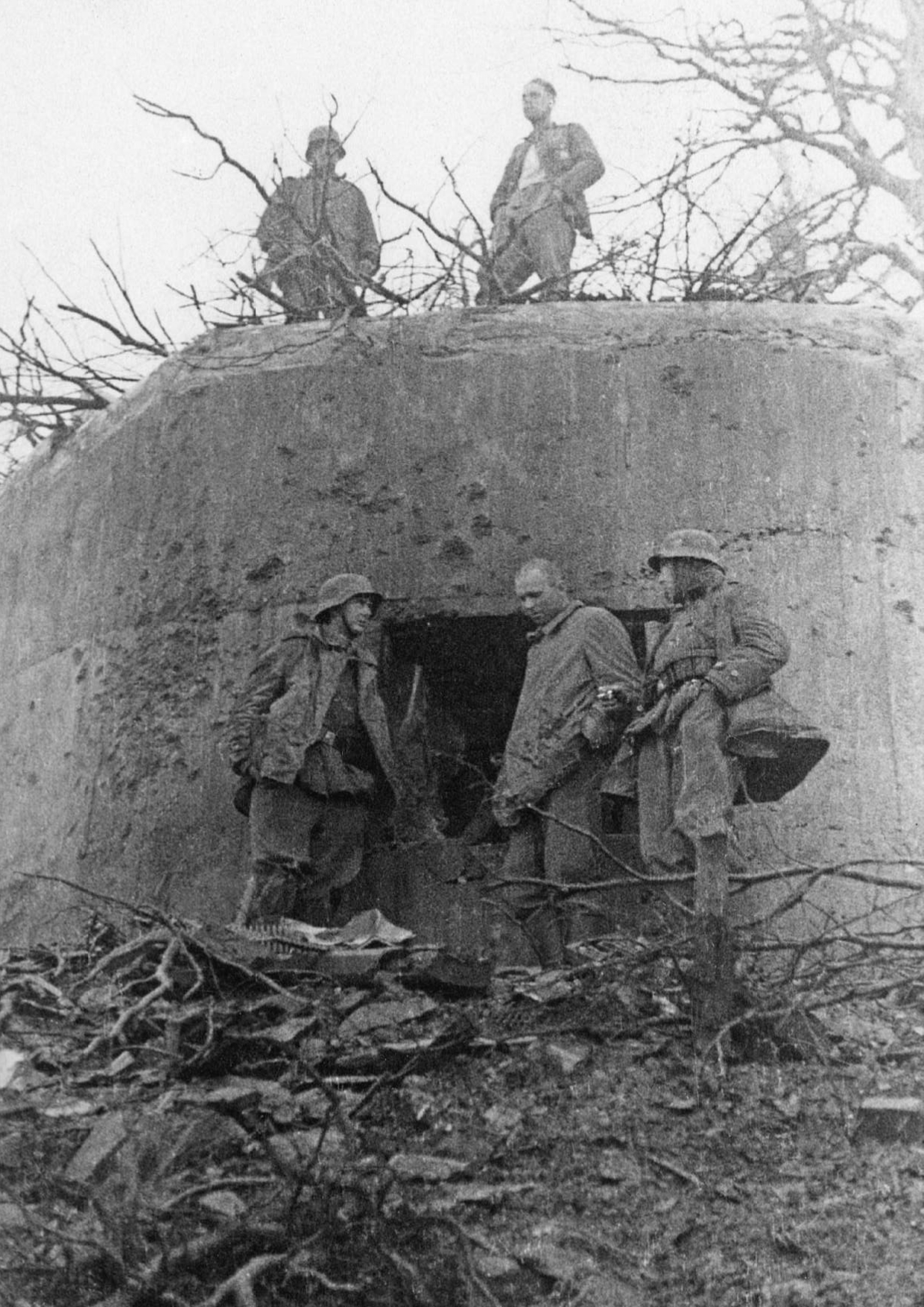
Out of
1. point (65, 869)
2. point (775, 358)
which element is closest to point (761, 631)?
point (775, 358)

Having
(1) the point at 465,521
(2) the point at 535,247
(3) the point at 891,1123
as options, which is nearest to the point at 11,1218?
(3) the point at 891,1123

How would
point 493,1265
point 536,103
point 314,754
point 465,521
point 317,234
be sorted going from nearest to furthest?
point 493,1265
point 314,754
point 465,521
point 317,234
point 536,103

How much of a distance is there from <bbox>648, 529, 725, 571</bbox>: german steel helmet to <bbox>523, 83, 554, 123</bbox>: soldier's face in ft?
11.5

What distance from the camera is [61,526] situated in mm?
8031

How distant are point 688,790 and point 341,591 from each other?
161 cm

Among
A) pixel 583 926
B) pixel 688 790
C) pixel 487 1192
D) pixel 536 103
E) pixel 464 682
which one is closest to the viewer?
pixel 487 1192

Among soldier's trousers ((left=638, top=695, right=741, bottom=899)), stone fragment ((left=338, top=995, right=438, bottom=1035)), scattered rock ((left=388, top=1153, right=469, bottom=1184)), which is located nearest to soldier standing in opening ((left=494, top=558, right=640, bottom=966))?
soldier's trousers ((left=638, top=695, right=741, bottom=899))

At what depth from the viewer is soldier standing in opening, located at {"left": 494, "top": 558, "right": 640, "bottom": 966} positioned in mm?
6449

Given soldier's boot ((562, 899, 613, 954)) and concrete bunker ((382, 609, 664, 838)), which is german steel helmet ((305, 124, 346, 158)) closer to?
concrete bunker ((382, 609, 664, 838))

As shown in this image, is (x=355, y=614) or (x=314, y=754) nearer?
(x=314, y=754)

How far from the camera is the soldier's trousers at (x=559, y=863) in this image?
20.9ft

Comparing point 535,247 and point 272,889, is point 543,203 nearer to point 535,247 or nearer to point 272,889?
point 535,247

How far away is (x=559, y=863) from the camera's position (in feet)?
21.1

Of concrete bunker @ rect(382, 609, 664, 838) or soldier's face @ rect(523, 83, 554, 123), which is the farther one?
soldier's face @ rect(523, 83, 554, 123)
